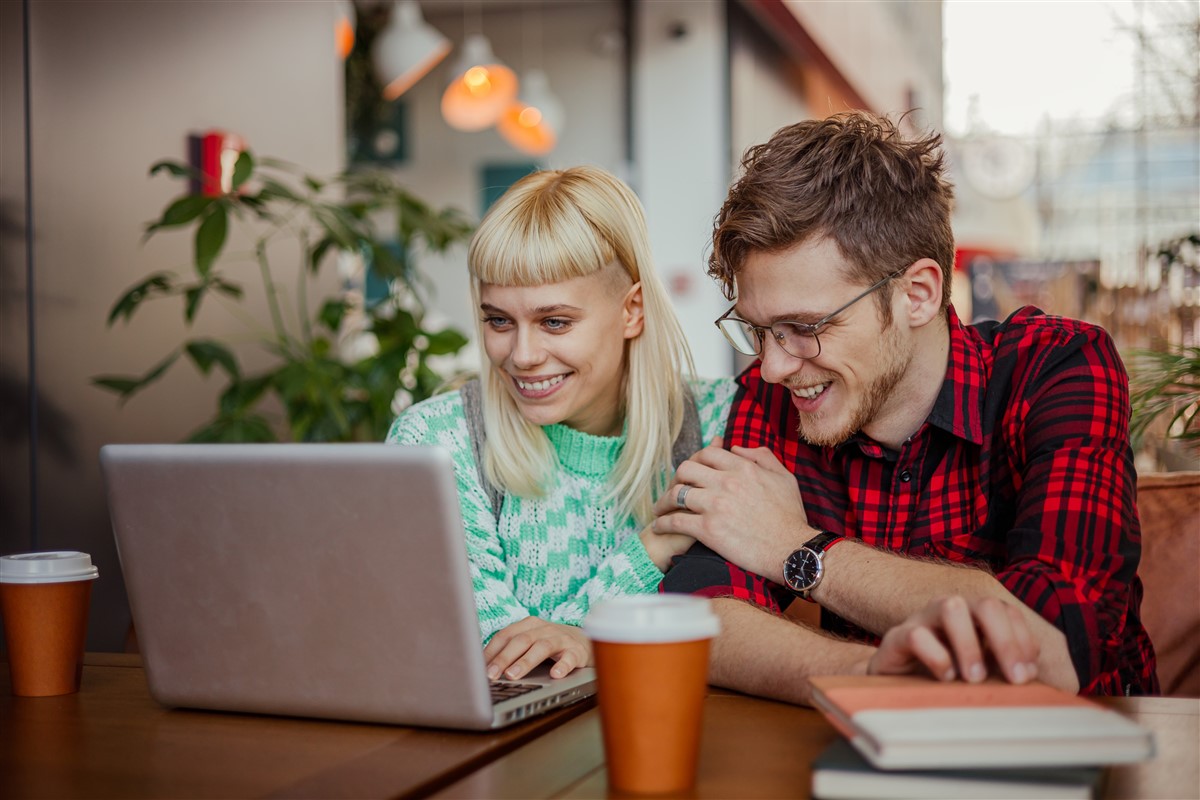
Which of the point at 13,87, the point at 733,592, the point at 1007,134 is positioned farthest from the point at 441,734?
the point at 1007,134

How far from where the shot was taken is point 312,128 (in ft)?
11.2

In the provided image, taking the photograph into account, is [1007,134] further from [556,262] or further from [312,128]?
[556,262]

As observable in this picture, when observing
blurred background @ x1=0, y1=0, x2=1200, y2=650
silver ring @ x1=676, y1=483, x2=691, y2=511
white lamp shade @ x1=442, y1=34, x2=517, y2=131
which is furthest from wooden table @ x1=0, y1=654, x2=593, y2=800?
white lamp shade @ x1=442, y1=34, x2=517, y2=131

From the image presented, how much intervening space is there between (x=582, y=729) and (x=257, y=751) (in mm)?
274

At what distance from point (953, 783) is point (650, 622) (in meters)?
0.22

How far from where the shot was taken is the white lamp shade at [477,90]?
5367 millimetres

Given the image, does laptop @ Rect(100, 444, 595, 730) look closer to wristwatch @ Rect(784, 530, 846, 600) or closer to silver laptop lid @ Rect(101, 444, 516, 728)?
silver laptop lid @ Rect(101, 444, 516, 728)

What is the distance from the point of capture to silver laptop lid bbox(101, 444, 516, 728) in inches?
36.2

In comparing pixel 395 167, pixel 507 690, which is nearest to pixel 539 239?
pixel 507 690

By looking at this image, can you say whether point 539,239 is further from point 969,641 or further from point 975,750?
point 975,750

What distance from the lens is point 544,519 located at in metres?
1.80

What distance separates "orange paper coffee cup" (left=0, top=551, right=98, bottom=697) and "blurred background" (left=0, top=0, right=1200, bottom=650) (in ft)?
4.05

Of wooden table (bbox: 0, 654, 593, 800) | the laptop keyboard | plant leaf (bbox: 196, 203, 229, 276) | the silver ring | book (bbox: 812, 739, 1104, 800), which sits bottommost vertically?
wooden table (bbox: 0, 654, 593, 800)

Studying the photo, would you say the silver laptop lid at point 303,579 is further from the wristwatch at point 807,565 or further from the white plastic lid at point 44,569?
the wristwatch at point 807,565
